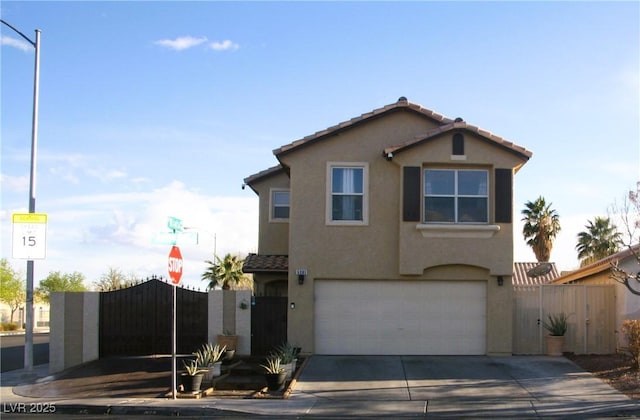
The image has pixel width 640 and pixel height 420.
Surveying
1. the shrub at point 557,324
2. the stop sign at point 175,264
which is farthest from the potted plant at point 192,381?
the shrub at point 557,324

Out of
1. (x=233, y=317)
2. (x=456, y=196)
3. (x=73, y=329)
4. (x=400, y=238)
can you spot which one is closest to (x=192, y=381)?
(x=233, y=317)

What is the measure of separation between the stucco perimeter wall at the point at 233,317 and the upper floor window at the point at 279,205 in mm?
5091

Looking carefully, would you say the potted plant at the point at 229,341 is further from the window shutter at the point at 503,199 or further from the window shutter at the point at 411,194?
the window shutter at the point at 503,199

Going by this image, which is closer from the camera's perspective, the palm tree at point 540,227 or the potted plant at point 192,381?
the potted plant at point 192,381

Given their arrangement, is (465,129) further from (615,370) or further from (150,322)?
(150,322)

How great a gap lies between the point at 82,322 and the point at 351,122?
966 centimetres

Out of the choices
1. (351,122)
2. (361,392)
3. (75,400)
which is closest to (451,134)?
(351,122)

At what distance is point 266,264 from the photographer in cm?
2272

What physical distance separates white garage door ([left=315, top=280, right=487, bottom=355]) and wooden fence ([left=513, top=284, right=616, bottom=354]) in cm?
125

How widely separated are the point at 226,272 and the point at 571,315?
24.0 m

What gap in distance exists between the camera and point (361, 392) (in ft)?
51.0

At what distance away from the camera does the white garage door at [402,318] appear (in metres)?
19.9

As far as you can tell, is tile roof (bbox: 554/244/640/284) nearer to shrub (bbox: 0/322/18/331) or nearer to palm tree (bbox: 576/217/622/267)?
palm tree (bbox: 576/217/622/267)

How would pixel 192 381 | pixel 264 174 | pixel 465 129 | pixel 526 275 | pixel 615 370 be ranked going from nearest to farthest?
1. pixel 192 381
2. pixel 615 370
3. pixel 465 129
4. pixel 264 174
5. pixel 526 275
